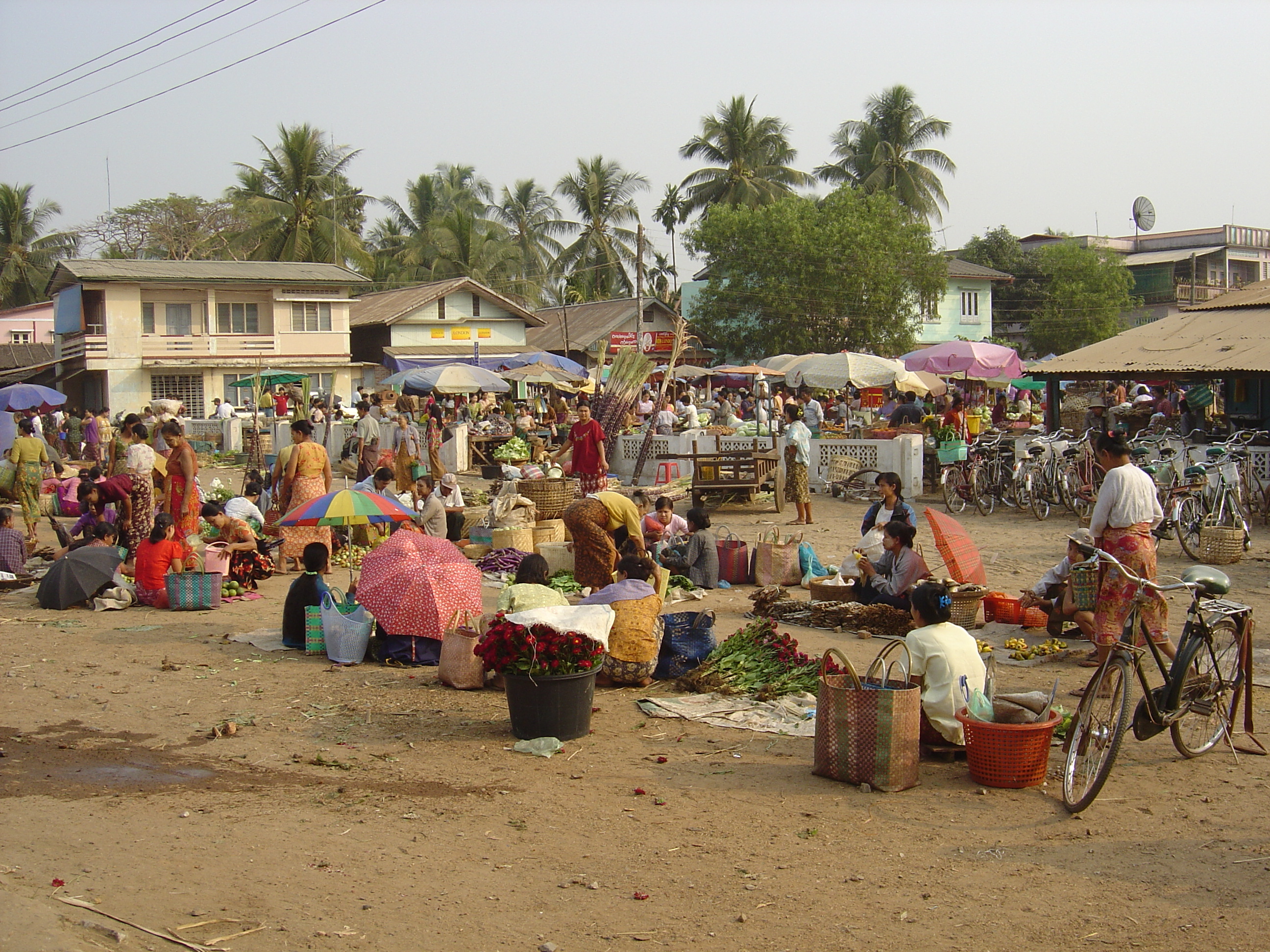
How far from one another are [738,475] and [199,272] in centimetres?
2714

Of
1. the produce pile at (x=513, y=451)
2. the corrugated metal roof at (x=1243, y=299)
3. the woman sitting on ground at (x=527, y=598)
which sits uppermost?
the corrugated metal roof at (x=1243, y=299)

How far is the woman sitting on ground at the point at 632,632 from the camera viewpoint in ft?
25.5

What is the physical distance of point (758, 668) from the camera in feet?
25.6

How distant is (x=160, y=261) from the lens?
3928cm

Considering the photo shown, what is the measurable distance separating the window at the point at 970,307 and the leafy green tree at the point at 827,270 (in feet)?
27.6

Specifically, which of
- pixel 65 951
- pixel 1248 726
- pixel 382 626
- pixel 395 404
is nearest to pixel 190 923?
pixel 65 951

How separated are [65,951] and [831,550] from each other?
1114 centimetres

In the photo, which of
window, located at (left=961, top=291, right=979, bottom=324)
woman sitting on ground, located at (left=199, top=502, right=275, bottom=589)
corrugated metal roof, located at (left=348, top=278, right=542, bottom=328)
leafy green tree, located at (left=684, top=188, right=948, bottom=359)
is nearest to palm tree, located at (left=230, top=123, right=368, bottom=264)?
corrugated metal roof, located at (left=348, top=278, right=542, bottom=328)

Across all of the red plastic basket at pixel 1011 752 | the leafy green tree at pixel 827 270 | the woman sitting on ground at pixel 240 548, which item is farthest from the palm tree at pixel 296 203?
the red plastic basket at pixel 1011 752

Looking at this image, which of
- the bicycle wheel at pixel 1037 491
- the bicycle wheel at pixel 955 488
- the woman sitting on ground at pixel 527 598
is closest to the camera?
the woman sitting on ground at pixel 527 598

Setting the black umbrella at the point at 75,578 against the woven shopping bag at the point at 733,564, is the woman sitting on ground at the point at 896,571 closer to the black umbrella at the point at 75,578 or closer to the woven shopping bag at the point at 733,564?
the woven shopping bag at the point at 733,564

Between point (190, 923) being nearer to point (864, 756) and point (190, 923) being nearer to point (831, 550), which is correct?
point (864, 756)

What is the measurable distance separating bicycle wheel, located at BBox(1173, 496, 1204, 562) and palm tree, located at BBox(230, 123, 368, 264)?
123 ft

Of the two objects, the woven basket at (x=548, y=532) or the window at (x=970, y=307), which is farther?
the window at (x=970, y=307)
